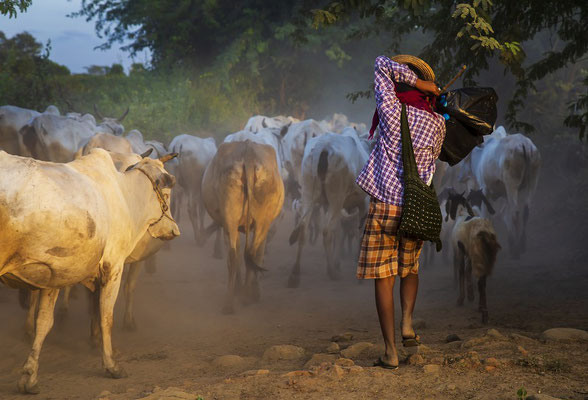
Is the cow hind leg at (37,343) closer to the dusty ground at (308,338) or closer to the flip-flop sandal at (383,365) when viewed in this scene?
the dusty ground at (308,338)

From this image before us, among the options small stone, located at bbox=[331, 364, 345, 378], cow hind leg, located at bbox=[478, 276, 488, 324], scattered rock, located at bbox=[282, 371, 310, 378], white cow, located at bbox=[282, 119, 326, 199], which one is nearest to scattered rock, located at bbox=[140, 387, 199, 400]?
scattered rock, located at bbox=[282, 371, 310, 378]

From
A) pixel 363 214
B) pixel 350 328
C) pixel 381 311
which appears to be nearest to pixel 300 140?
pixel 363 214

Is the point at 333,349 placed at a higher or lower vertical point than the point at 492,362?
lower

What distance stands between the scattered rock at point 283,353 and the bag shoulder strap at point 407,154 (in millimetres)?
2106

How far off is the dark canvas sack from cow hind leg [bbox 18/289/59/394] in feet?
9.63

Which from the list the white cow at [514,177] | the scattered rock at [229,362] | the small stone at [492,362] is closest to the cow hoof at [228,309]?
the scattered rock at [229,362]

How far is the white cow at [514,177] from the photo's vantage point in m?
13.0

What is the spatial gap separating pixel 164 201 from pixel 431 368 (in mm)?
3199

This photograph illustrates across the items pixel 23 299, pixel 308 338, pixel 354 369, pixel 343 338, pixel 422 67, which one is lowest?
pixel 308 338

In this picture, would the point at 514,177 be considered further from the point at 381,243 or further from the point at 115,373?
the point at 115,373

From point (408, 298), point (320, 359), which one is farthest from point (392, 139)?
point (320, 359)

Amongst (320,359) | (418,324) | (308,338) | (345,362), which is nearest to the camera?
(345,362)

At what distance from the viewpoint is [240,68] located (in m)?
29.9

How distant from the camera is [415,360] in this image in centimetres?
459
